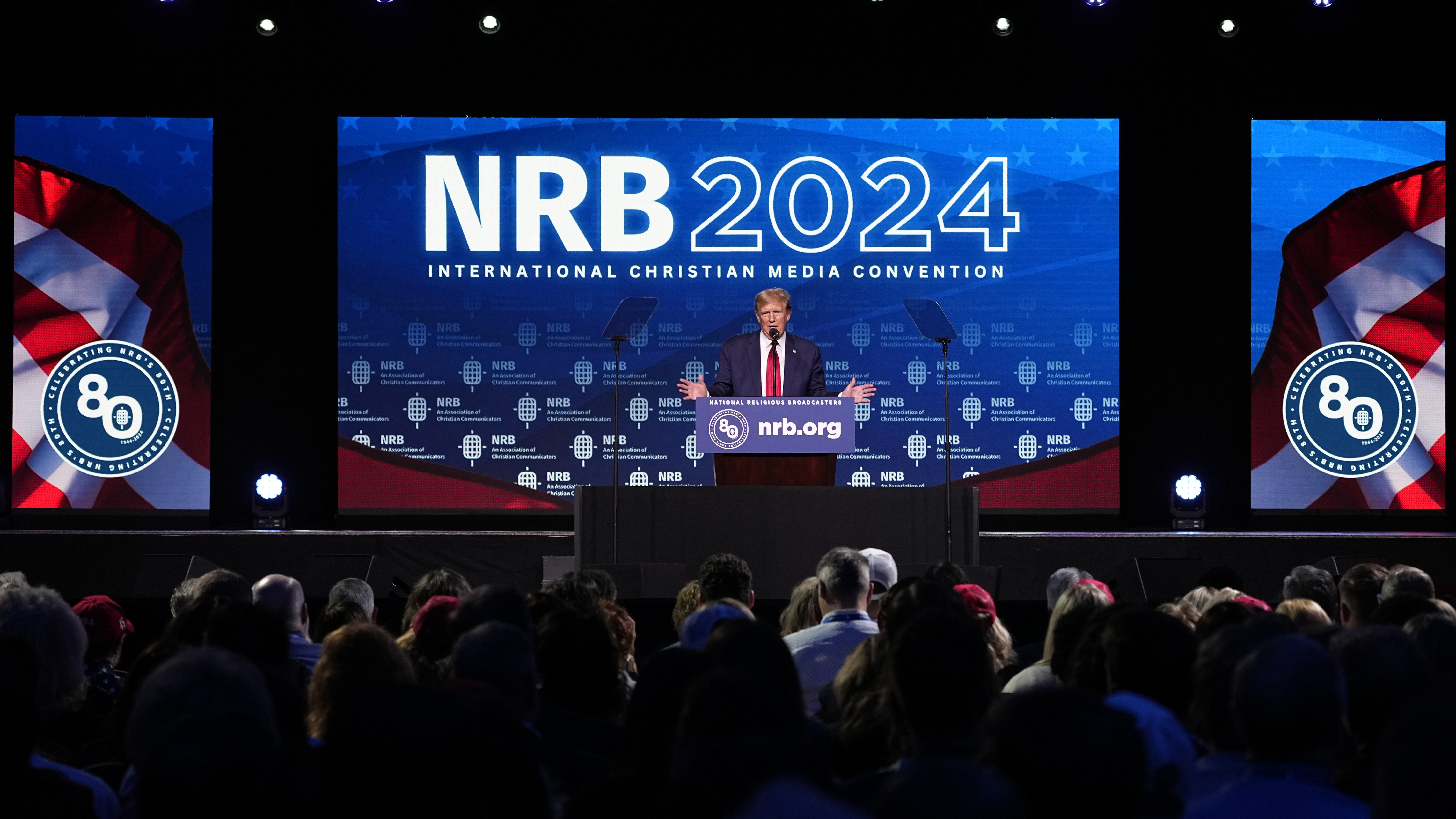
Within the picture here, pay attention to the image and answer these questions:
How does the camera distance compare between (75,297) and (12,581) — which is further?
(75,297)

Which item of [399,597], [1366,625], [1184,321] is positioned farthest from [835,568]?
[1184,321]

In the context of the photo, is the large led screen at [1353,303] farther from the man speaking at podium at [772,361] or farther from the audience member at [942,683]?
the audience member at [942,683]

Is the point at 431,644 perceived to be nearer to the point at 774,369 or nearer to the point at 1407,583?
the point at 1407,583

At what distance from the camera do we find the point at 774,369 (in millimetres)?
8586

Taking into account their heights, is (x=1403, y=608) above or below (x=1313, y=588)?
above

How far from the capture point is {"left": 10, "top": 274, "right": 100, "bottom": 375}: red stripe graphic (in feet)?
31.5

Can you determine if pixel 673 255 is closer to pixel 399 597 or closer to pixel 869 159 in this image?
pixel 869 159

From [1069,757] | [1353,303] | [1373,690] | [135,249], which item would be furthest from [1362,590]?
[135,249]

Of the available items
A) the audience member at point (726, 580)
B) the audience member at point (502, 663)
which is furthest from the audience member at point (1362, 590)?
the audience member at point (502, 663)

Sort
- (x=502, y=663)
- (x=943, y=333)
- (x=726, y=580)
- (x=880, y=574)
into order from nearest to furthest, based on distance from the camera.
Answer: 1. (x=502, y=663)
2. (x=726, y=580)
3. (x=880, y=574)
4. (x=943, y=333)

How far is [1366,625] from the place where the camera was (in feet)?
8.57

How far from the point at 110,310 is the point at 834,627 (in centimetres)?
717

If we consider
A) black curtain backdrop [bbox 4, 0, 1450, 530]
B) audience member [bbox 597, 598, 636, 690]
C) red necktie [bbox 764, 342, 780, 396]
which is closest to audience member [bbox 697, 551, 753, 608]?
audience member [bbox 597, 598, 636, 690]

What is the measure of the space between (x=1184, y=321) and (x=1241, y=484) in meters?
1.15
